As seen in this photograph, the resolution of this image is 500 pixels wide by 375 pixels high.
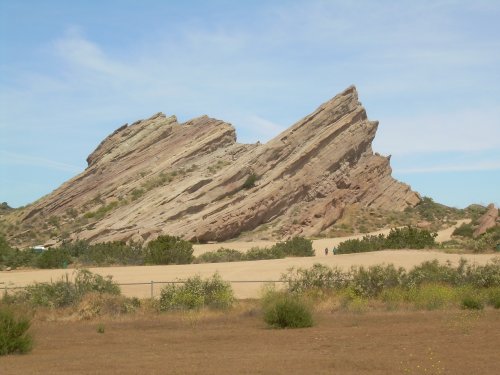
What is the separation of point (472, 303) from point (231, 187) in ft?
113

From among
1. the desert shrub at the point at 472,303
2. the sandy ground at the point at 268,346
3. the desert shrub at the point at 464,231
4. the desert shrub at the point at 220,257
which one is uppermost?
the desert shrub at the point at 464,231

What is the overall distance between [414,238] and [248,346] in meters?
28.6

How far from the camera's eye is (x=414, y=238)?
1736 inches

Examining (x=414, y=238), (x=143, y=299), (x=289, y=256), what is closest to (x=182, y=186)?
(x=289, y=256)

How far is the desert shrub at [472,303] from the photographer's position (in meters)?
23.1

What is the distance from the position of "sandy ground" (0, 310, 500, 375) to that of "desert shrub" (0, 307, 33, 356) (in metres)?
0.39

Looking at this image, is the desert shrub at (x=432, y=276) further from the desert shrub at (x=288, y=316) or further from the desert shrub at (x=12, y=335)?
the desert shrub at (x=12, y=335)

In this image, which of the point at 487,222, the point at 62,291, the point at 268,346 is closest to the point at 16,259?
the point at 62,291

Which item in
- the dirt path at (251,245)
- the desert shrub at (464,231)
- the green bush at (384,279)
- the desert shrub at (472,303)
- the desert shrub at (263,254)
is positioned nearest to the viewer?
the desert shrub at (472,303)

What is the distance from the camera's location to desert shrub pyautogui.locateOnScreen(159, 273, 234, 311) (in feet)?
83.0

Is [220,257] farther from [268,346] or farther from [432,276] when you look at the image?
[268,346]

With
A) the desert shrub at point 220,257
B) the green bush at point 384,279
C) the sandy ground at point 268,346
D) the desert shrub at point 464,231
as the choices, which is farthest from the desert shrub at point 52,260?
the desert shrub at point 464,231

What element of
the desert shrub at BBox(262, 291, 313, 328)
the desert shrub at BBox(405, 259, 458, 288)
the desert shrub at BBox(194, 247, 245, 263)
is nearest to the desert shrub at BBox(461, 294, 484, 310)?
the desert shrub at BBox(405, 259, 458, 288)

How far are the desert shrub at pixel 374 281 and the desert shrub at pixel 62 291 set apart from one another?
344 inches
